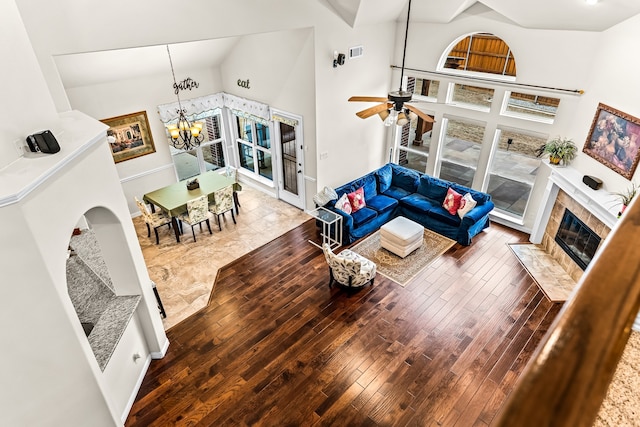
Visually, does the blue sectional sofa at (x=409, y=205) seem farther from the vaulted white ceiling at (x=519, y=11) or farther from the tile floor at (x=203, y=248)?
the vaulted white ceiling at (x=519, y=11)

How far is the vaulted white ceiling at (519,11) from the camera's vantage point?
18.1 ft

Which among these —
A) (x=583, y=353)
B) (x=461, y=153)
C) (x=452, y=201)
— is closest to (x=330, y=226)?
(x=452, y=201)

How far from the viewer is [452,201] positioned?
7.63 metres

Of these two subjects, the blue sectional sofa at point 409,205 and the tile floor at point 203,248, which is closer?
the tile floor at point 203,248

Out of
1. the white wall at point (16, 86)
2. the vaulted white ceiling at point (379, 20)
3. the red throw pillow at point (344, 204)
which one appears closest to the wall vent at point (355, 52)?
the vaulted white ceiling at point (379, 20)

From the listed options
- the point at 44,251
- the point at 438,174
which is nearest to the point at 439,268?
the point at 438,174

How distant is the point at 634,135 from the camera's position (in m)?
5.44

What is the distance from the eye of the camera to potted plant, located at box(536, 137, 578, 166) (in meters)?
6.52

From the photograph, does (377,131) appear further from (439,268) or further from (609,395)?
(609,395)

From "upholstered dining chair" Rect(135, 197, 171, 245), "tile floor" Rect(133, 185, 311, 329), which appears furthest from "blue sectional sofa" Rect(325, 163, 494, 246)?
"upholstered dining chair" Rect(135, 197, 171, 245)

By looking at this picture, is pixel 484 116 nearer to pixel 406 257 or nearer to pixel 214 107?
pixel 406 257

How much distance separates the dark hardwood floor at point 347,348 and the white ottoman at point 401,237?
53cm

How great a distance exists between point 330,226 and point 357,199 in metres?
0.79

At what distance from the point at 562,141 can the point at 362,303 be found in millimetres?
4357
